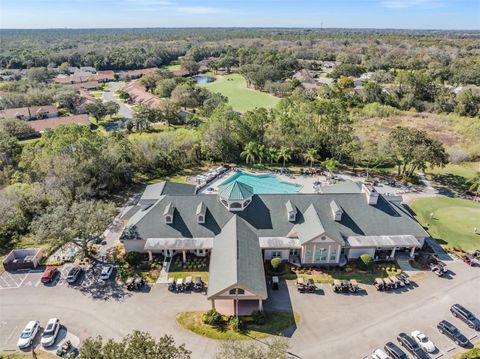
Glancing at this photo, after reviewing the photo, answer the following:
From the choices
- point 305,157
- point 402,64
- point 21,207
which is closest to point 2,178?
point 21,207

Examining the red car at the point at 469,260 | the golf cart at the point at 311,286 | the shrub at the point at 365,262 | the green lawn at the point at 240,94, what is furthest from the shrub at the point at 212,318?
the green lawn at the point at 240,94

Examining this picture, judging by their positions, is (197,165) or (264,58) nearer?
(197,165)

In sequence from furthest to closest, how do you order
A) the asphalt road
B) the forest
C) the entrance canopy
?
the forest, the entrance canopy, the asphalt road

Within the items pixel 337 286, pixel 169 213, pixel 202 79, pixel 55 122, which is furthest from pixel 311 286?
pixel 202 79

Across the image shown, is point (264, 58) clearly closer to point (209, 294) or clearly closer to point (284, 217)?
point (284, 217)

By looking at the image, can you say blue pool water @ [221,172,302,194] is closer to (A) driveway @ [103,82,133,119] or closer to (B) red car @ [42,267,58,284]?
(B) red car @ [42,267,58,284]

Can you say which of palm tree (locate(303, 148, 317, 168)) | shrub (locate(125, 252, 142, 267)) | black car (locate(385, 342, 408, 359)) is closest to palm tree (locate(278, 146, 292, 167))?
palm tree (locate(303, 148, 317, 168))

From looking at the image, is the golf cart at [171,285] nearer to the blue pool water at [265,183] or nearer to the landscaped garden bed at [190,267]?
the landscaped garden bed at [190,267]
